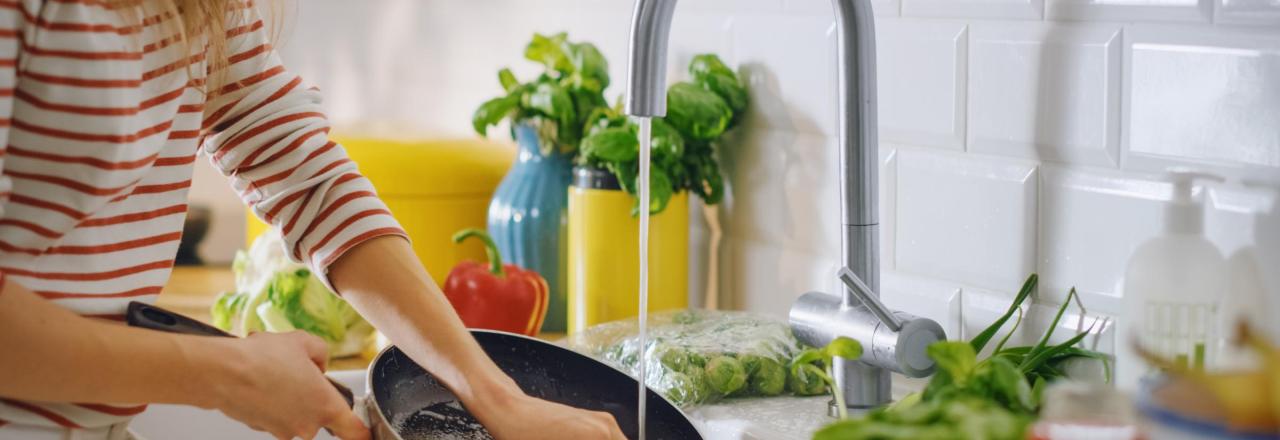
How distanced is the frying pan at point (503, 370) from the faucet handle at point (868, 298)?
0.59 feet

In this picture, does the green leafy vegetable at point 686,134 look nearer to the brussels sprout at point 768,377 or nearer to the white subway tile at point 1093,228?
the brussels sprout at point 768,377

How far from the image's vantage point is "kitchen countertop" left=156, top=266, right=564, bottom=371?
1443mm

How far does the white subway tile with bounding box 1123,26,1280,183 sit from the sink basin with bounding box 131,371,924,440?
0.32 meters

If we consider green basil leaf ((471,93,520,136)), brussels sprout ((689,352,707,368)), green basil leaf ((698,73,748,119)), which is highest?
green basil leaf ((698,73,748,119))

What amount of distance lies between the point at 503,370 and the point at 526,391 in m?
0.02

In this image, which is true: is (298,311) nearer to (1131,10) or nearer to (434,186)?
(434,186)

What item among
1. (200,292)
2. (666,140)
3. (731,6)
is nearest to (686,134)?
(666,140)

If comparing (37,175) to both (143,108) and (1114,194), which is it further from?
(1114,194)

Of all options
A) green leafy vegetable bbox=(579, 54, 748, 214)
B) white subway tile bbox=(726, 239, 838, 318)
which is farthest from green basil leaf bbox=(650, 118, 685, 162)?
white subway tile bbox=(726, 239, 838, 318)

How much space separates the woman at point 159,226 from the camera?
0.74 meters

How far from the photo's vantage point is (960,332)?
1.14m

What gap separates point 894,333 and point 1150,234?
20 centimetres

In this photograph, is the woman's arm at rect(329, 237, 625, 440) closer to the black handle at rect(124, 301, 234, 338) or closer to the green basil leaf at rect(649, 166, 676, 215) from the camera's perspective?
the black handle at rect(124, 301, 234, 338)

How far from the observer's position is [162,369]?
0.75 meters
